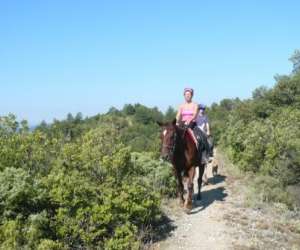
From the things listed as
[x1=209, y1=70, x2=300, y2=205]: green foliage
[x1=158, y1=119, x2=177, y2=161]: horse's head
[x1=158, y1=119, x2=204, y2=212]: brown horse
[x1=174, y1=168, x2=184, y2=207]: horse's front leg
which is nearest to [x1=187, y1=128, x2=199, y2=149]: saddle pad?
[x1=158, y1=119, x2=204, y2=212]: brown horse

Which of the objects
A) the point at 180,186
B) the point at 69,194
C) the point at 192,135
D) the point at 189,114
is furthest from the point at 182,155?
the point at 69,194

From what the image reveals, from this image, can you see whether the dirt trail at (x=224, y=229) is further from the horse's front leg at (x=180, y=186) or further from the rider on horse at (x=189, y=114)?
the rider on horse at (x=189, y=114)

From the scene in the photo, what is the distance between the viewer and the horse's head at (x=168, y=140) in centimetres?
988

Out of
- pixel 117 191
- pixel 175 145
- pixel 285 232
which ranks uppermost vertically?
pixel 175 145

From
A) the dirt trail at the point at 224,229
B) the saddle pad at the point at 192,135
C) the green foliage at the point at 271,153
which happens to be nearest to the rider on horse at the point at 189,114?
the saddle pad at the point at 192,135

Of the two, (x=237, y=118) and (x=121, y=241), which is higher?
(x=237, y=118)

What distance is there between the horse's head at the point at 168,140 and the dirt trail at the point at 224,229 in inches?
59.6

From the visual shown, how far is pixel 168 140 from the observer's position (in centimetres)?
989

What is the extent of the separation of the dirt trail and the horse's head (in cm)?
151

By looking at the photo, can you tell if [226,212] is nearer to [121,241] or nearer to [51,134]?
[121,241]

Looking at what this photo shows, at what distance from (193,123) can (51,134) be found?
335 centimetres

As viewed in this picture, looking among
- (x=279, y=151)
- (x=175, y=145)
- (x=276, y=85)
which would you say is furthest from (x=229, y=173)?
(x=276, y=85)

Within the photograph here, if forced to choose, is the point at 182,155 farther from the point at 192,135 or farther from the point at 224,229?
the point at 224,229

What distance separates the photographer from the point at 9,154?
916 cm
